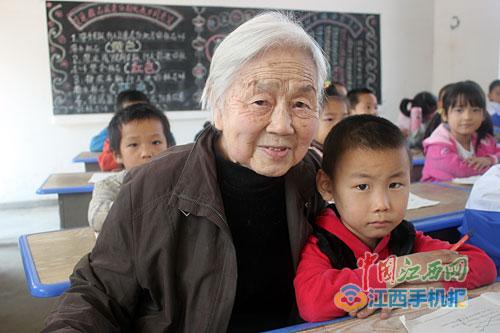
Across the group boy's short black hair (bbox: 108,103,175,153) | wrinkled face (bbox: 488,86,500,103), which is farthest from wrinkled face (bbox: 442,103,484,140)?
wrinkled face (bbox: 488,86,500,103)

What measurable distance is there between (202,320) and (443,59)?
7279 mm

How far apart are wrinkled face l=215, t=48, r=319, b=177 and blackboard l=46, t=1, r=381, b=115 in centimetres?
495

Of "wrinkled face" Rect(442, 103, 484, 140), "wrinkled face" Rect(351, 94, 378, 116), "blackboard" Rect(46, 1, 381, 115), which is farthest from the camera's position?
"blackboard" Rect(46, 1, 381, 115)

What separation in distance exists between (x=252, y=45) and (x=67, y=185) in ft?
7.44

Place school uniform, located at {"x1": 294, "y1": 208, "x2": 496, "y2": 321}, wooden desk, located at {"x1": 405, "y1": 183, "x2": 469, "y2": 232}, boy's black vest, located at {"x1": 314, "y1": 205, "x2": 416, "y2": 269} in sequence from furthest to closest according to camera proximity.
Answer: wooden desk, located at {"x1": 405, "y1": 183, "x2": 469, "y2": 232}, boy's black vest, located at {"x1": 314, "y1": 205, "x2": 416, "y2": 269}, school uniform, located at {"x1": 294, "y1": 208, "x2": 496, "y2": 321}

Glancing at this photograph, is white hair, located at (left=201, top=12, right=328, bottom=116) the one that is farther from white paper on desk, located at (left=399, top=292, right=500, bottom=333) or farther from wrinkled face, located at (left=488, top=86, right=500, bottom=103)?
wrinkled face, located at (left=488, top=86, right=500, bottom=103)

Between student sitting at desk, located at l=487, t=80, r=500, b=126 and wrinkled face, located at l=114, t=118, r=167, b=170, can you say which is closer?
wrinkled face, located at l=114, t=118, r=167, b=170

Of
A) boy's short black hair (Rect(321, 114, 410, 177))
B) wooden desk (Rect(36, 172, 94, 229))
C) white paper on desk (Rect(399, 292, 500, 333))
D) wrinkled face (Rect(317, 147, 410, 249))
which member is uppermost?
boy's short black hair (Rect(321, 114, 410, 177))

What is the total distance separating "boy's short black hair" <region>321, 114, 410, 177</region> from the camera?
48.7 inches

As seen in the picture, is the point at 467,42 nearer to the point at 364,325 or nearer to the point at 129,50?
the point at 129,50

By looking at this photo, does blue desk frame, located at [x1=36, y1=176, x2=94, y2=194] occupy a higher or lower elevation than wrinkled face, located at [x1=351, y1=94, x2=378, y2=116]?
lower

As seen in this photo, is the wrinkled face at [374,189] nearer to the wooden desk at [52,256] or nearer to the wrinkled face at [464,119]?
the wooden desk at [52,256]

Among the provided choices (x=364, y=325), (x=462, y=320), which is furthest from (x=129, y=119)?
(x=462, y=320)

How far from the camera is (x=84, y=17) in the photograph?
18.0 ft
